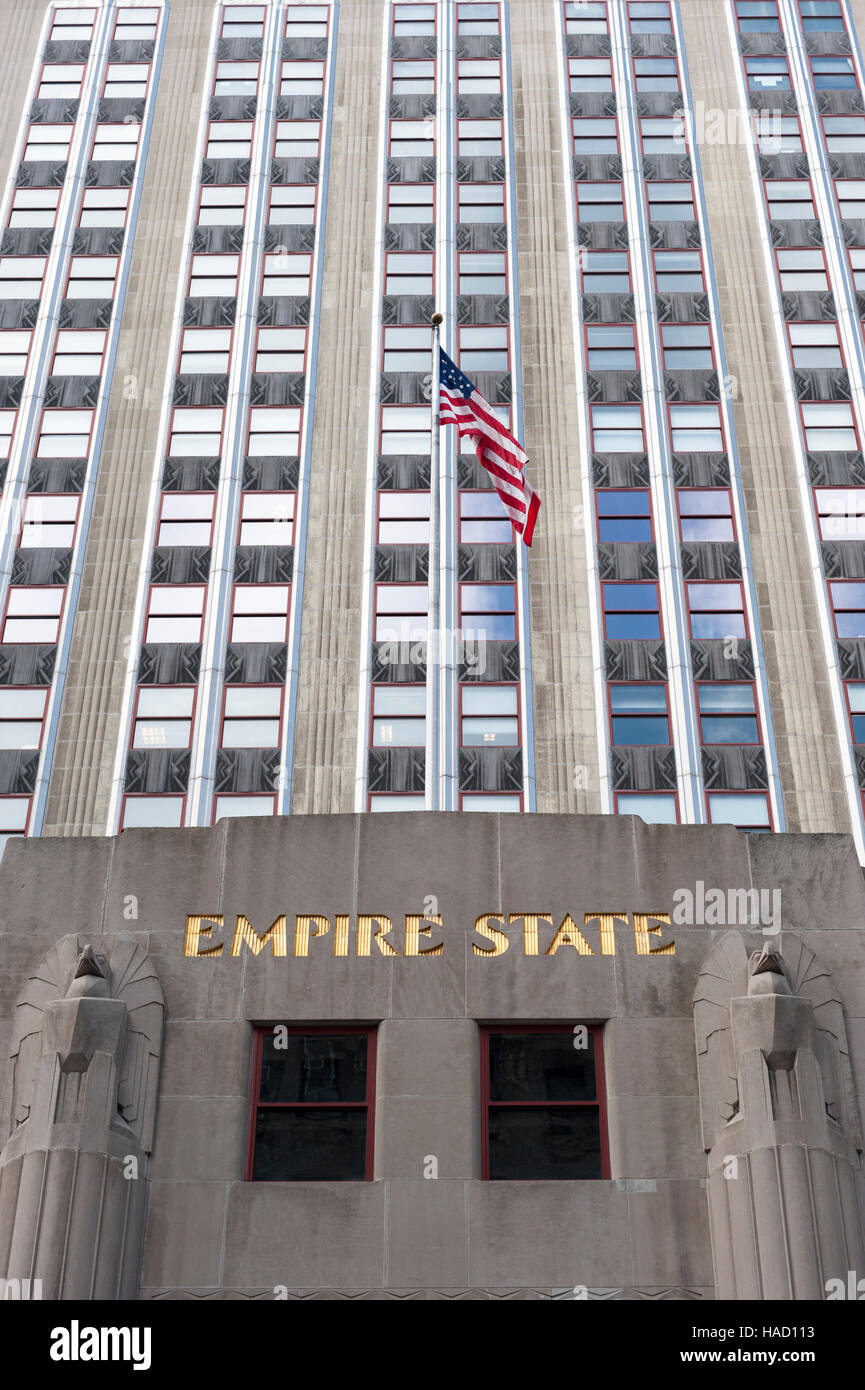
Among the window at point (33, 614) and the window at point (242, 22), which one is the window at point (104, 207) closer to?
the window at point (242, 22)

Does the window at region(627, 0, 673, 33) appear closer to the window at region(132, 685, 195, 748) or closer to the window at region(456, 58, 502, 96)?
the window at region(456, 58, 502, 96)

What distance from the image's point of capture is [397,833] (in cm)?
1988

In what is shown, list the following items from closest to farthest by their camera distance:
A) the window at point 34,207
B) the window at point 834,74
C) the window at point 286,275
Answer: the window at point 286,275 → the window at point 34,207 → the window at point 834,74

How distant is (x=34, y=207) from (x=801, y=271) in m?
28.3

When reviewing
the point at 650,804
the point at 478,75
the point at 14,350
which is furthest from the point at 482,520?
the point at 478,75

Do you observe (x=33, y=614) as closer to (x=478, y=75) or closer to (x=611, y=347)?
(x=611, y=347)

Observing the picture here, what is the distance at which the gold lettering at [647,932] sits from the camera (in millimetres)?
19047

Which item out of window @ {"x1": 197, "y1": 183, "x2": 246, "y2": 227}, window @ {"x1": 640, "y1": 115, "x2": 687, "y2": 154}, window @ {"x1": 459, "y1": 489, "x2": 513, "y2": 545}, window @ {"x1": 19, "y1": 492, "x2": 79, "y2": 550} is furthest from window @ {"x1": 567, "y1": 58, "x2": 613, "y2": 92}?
window @ {"x1": 19, "y1": 492, "x2": 79, "y2": 550}

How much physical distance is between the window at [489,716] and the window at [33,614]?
1301cm

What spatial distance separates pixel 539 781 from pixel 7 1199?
2771 centimetres

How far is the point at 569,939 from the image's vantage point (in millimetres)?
19188

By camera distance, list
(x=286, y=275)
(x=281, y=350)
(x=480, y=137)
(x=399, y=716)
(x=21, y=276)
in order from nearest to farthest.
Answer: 1. (x=399, y=716)
2. (x=281, y=350)
3. (x=286, y=275)
4. (x=21, y=276)
5. (x=480, y=137)

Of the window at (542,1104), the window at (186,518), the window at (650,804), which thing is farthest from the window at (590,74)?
the window at (542,1104)

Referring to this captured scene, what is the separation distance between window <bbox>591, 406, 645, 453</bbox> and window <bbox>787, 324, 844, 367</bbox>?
20.5 feet
